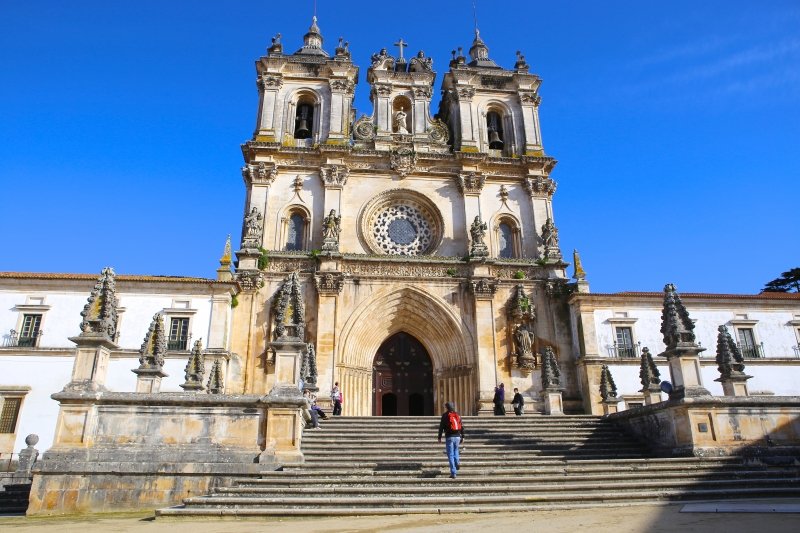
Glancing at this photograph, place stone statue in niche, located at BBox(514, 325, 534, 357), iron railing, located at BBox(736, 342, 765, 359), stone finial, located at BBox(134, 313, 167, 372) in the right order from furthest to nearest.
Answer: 1. iron railing, located at BBox(736, 342, 765, 359)
2. stone statue in niche, located at BBox(514, 325, 534, 357)
3. stone finial, located at BBox(134, 313, 167, 372)

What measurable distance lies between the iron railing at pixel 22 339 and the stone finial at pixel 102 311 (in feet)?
37.5

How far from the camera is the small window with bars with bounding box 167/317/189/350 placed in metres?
22.1

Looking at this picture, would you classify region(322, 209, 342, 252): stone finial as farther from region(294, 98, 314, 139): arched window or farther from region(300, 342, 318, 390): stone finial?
region(300, 342, 318, 390): stone finial

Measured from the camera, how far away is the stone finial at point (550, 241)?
25.4 m

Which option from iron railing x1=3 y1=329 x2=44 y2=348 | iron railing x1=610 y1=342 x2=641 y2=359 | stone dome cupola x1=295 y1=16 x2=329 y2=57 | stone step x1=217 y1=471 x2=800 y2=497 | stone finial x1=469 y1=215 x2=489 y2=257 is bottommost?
stone step x1=217 y1=471 x2=800 y2=497

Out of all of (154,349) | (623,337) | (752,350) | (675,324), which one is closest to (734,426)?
(675,324)

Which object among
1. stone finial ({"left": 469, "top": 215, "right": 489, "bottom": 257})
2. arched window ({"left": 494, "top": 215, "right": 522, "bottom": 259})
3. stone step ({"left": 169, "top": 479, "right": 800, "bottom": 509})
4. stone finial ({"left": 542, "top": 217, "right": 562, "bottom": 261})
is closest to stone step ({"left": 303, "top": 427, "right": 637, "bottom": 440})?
stone step ({"left": 169, "top": 479, "right": 800, "bottom": 509})

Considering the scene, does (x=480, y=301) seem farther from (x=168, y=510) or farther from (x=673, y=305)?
(x=168, y=510)

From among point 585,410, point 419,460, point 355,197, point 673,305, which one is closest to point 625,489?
point 419,460

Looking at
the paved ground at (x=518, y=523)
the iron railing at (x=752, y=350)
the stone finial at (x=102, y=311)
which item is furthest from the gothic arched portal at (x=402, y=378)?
the paved ground at (x=518, y=523)

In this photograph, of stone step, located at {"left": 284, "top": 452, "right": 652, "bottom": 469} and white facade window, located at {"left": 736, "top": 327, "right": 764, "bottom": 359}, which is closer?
stone step, located at {"left": 284, "top": 452, "right": 652, "bottom": 469}

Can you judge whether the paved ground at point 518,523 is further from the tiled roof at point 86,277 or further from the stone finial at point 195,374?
the tiled roof at point 86,277

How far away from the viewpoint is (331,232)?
79.5 feet

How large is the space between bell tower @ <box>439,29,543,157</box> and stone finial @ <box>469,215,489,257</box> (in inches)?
196
